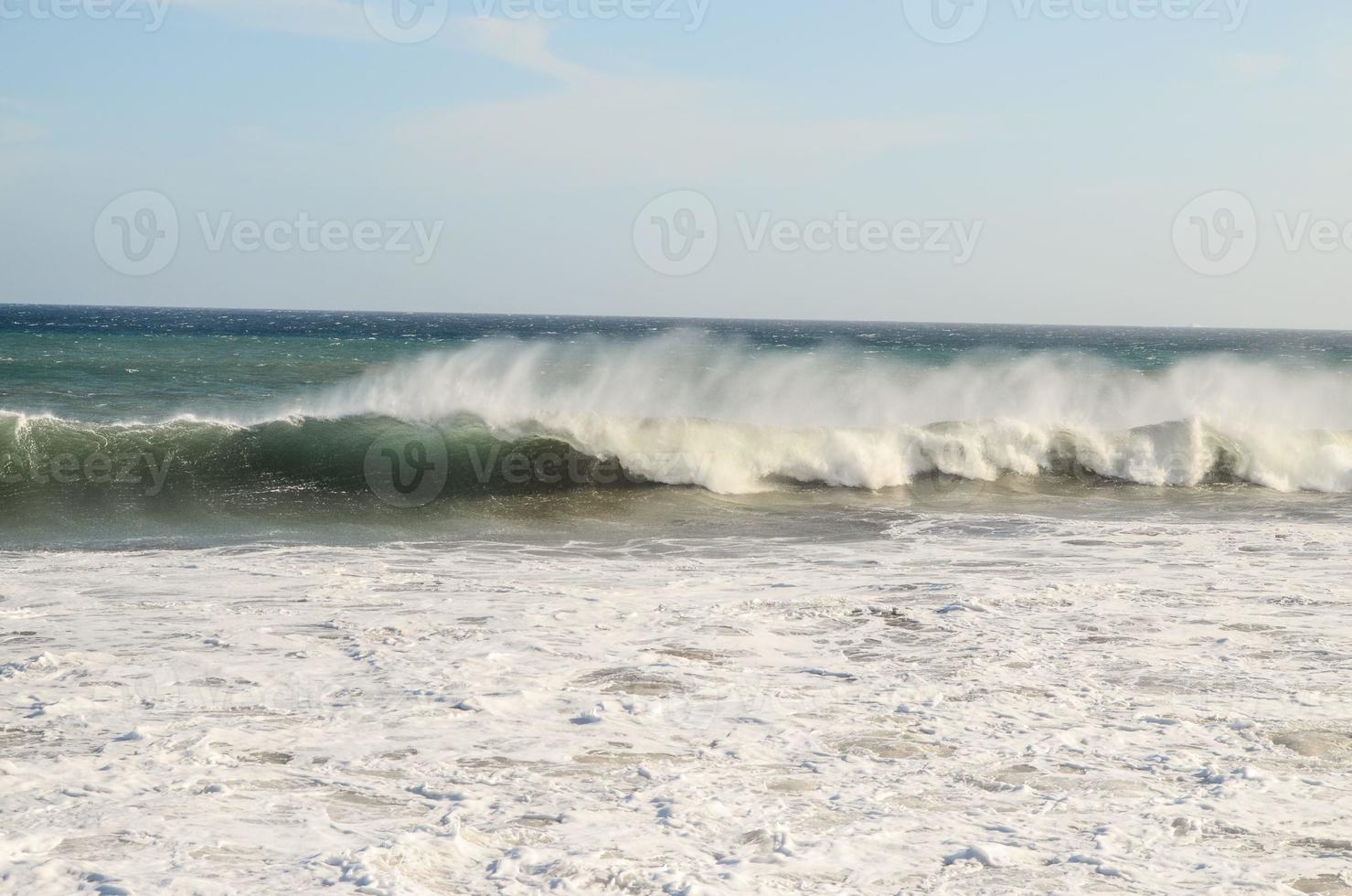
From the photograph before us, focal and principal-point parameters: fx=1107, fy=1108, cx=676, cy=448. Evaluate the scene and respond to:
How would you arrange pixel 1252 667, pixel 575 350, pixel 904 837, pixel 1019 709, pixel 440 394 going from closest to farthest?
1. pixel 904 837
2. pixel 1019 709
3. pixel 1252 667
4. pixel 440 394
5. pixel 575 350

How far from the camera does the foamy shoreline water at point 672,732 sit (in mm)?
4074

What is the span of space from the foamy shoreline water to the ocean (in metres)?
0.02

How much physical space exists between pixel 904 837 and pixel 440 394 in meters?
17.5

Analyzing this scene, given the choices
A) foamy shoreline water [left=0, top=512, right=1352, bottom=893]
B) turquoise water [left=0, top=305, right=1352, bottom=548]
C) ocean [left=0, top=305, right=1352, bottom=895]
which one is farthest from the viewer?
turquoise water [left=0, top=305, right=1352, bottom=548]

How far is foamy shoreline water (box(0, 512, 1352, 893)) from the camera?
13.4 ft

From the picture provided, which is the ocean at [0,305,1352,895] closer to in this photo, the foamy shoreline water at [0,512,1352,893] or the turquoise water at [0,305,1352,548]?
the foamy shoreline water at [0,512,1352,893]

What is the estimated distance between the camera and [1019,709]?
586 cm

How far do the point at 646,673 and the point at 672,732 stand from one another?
108 centimetres

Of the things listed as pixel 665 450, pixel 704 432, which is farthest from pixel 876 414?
pixel 665 450

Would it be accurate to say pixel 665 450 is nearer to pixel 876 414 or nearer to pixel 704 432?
pixel 704 432

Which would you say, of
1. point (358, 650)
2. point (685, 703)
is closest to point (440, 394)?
point (358, 650)

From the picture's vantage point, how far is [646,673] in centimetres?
658

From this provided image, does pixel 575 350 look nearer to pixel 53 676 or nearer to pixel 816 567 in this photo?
pixel 816 567

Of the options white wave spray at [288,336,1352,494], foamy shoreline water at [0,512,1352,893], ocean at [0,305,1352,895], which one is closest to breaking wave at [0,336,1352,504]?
white wave spray at [288,336,1352,494]
